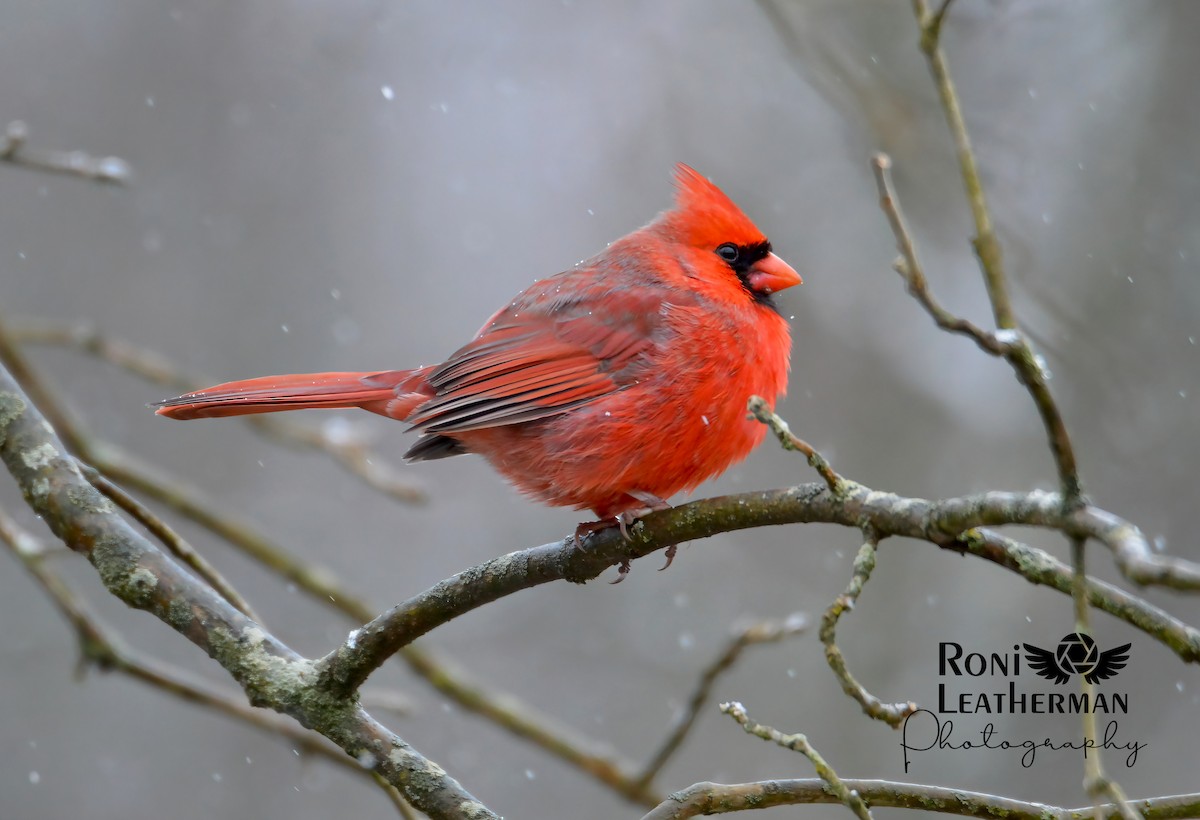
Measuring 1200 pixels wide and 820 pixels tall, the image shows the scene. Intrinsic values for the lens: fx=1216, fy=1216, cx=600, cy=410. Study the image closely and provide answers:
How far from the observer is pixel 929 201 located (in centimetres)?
530

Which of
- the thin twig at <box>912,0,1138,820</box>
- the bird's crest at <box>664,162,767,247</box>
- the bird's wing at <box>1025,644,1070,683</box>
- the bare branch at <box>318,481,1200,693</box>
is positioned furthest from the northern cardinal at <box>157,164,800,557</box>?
the thin twig at <box>912,0,1138,820</box>

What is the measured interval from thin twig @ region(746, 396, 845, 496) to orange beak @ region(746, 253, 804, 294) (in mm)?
1888

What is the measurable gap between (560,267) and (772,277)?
5482 mm

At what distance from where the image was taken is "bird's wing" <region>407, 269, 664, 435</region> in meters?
3.44

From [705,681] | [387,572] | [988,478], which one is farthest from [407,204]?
[705,681]

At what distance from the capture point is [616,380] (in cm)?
344

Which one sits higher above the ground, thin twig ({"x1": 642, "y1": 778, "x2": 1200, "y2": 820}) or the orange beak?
the orange beak

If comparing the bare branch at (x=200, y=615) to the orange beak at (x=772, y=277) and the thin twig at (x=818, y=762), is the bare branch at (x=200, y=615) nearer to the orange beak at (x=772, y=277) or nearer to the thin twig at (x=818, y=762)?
the thin twig at (x=818, y=762)

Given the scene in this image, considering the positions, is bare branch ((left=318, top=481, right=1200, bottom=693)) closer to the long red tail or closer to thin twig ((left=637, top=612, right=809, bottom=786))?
thin twig ((left=637, top=612, right=809, bottom=786))

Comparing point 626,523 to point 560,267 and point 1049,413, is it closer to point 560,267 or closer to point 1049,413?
point 1049,413

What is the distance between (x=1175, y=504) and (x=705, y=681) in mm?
3666

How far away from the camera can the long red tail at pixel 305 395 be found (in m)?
3.17

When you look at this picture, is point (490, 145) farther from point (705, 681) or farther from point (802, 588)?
point (705, 681)

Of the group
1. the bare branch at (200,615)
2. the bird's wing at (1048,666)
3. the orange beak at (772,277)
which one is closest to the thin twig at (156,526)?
the bare branch at (200,615)
